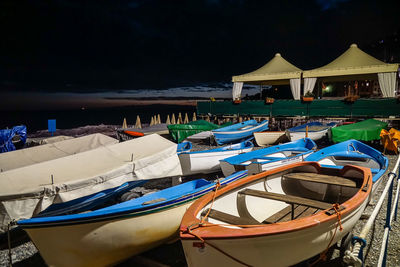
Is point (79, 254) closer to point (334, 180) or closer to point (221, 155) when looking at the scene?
point (334, 180)

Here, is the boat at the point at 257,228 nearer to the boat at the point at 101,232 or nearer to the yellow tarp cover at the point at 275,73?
the boat at the point at 101,232

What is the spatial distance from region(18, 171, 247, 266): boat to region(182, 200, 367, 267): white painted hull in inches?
52.5

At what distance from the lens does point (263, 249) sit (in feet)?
9.48

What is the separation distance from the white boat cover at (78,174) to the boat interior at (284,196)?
2462 millimetres

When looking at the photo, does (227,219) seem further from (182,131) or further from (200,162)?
(182,131)

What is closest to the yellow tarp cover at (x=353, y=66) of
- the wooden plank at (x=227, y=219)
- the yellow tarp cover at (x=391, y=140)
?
the yellow tarp cover at (x=391, y=140)

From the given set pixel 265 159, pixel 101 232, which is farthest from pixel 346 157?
pixel 101 232

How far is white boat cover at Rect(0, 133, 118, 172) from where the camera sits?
649 cm

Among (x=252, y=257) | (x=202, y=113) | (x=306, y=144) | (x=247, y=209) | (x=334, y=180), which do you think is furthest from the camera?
(x=202, y=113)

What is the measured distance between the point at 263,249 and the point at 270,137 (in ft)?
39.5

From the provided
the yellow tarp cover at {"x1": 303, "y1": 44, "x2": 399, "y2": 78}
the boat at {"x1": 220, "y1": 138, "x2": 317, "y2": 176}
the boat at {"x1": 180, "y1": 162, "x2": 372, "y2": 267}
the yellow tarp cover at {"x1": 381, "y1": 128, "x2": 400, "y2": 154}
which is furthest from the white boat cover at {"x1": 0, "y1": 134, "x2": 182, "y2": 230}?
the yellow tarp cover at {"x1": 303, "y1": 44, "x2": 399, "y2": 78}

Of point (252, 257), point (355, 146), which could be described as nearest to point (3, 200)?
point (252, 257)

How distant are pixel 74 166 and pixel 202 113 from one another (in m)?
18.7

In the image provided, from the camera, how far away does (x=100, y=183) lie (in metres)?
4.97
